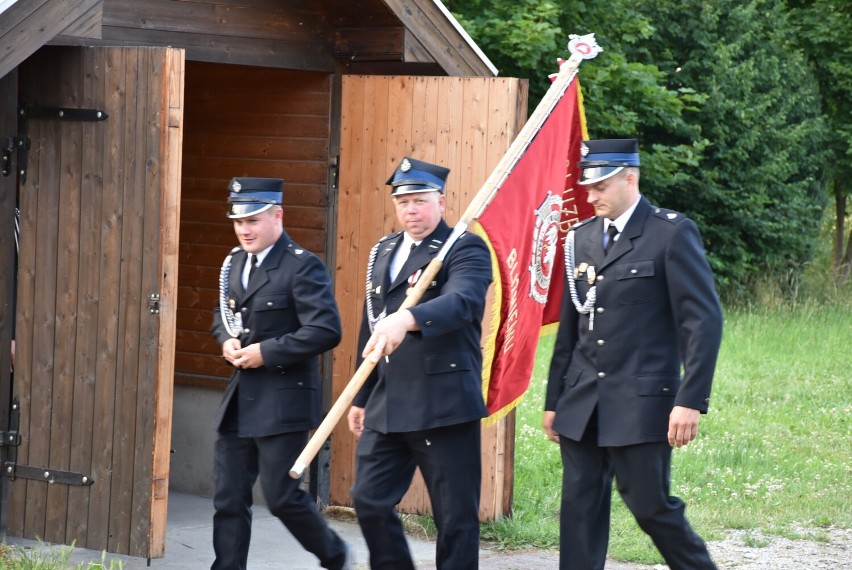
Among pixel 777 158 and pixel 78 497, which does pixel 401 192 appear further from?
pixel 777 158

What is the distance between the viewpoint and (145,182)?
5.97m

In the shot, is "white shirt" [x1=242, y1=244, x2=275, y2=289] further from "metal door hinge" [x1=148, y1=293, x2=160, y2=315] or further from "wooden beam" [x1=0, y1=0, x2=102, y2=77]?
"wooden beam" [x1=0, y1=0, x2=102, y2=77]

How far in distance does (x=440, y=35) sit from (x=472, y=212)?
201 cm

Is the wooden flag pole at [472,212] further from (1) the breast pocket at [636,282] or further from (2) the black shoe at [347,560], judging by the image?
(1) the breast pocket at [636,282]

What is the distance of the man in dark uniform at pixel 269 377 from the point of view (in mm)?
5562

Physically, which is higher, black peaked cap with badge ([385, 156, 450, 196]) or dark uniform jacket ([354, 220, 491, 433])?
black peaked cap with badge ([385, 156, 450, 196])

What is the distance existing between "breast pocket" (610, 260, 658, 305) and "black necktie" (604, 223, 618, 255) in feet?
0.38

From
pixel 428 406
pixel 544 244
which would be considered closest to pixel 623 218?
pixel 428 406

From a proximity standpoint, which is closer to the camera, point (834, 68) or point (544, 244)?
point (544, 244)

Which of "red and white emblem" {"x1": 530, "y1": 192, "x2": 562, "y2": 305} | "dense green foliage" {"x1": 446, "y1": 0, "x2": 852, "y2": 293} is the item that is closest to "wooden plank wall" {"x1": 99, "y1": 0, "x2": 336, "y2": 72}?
"red and white emblem" {"x1": 530, "y1": 192, "x2": 562, "y2": 305}

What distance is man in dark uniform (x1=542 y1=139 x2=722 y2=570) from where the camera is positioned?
4.89 m

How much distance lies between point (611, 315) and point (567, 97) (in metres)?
1.59

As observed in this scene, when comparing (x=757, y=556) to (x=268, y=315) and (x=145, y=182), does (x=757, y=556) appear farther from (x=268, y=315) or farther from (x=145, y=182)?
(x=145, y=182)

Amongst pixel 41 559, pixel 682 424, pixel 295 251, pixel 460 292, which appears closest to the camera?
pixel 682 424
